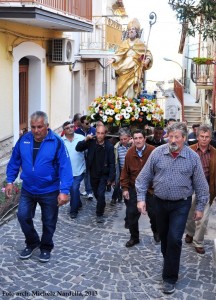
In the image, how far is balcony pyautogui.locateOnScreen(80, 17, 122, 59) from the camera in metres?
17.8

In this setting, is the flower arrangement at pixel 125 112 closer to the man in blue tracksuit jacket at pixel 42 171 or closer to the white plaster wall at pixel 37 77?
the man in blue tracksuit jacket at pixel 42 171

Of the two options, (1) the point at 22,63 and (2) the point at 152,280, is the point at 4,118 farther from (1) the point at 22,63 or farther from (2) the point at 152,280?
(2) the point at 152,280

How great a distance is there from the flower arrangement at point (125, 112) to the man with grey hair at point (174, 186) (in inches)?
122

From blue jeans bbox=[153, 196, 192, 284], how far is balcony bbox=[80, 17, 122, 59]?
44.3 feet

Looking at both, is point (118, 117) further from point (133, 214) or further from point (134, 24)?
point (134, 24)

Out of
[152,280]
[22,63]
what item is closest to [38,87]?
[22,63]

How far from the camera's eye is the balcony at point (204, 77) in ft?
70.3

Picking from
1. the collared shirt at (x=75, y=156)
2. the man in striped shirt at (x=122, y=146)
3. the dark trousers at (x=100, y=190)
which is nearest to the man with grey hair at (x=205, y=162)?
the man in striped shirt at (x=122, y=146)

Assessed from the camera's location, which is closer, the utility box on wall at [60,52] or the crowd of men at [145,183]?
the crowd of men at [145,183]

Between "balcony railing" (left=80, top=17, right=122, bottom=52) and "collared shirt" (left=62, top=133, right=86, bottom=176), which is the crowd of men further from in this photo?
"balcony railing" (left=80, top=17, right=122, bottom=52)

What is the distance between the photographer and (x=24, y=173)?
17.6ft

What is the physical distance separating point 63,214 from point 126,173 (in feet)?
6.60

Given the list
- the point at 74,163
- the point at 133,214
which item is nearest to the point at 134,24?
the point at 74,163

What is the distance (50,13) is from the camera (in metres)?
10.3
